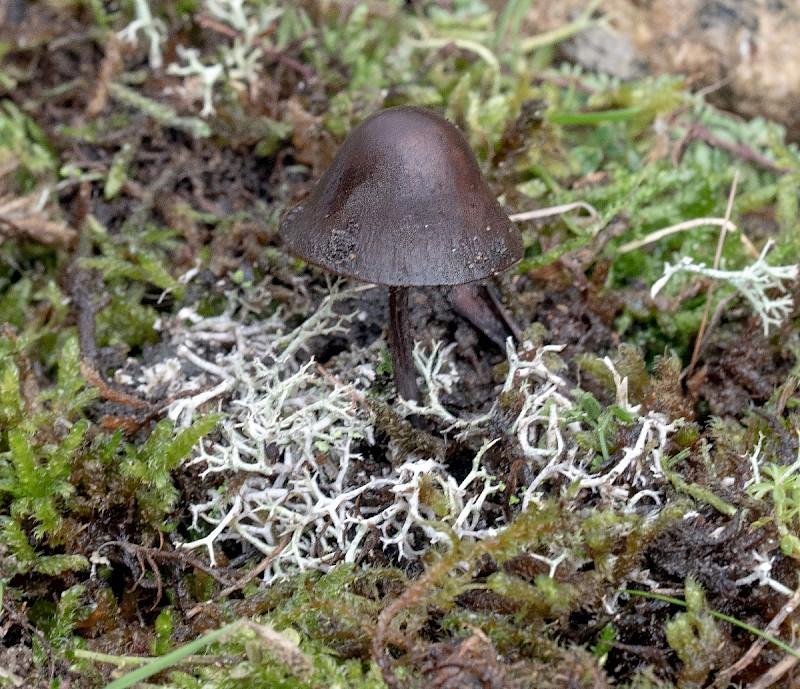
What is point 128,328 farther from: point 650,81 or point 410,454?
point 650,81

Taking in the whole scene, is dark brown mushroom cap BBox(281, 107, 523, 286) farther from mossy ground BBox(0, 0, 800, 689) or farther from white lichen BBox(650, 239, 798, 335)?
white lichen BBox(650, 239, 798, 335)

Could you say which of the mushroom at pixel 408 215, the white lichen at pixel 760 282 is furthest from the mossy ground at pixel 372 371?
the mushroom at pixel 408 215

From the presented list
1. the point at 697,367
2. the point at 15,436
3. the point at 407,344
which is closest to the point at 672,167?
the point at 697,367

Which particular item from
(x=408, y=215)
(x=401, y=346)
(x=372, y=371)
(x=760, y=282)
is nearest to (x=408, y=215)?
(x=408, y=215)

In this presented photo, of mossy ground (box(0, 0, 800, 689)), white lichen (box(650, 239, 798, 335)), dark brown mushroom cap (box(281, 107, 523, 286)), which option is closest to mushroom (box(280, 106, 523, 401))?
dark brown mushroom cap (box(281, 107, 523, 286))

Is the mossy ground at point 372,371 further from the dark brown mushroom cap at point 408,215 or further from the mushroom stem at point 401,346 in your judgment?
the dark brown mushroom cap at point 408,215

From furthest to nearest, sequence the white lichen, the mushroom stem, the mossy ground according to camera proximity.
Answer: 1. the white lichen
2. the mushroom stem
3. the mossy ground

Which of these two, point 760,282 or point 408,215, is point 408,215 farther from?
point 760,282
